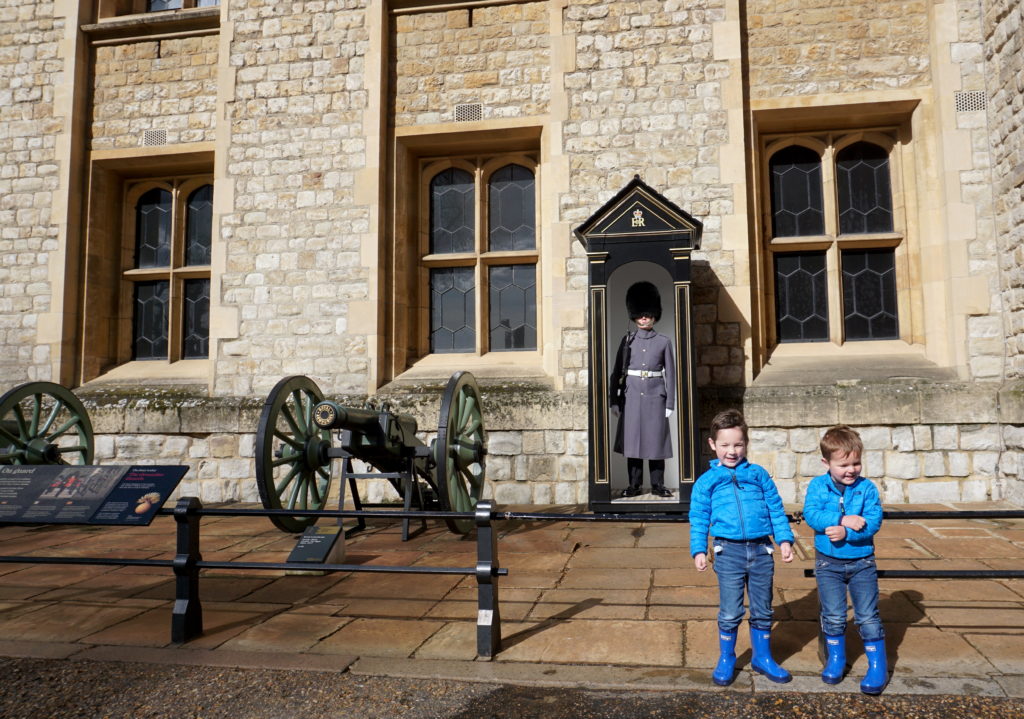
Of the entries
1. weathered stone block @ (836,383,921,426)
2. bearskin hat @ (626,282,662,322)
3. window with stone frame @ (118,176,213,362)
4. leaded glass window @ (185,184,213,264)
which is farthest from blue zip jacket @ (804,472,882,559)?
leaded glass window @ (185,184,213,264)

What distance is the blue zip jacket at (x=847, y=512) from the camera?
7.93 feet

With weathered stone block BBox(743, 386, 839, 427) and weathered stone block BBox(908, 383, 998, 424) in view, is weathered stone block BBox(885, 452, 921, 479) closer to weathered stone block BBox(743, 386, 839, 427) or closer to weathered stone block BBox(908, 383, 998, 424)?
weathered stone block BBox(908, 383, 998, 424)

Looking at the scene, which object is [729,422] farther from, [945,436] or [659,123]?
[659,123]

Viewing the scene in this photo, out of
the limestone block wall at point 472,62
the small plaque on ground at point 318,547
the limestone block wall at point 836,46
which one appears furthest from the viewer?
the limestone block wall at point 472,62

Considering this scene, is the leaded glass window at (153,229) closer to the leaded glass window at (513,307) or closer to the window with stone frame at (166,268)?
the window with stone frame at (166,268)

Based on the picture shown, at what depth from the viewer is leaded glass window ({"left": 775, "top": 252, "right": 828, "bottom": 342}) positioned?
670cm

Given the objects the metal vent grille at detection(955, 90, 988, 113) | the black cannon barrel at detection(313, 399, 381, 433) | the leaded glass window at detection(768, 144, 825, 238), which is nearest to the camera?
the black cannon barrel at detection(313, 399, 381, 433)

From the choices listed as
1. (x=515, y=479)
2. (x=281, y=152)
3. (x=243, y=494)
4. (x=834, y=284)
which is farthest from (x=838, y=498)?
(x=281, y=152)

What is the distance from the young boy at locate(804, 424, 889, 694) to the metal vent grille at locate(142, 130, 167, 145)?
7.50 meters

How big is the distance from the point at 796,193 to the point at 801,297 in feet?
3.33

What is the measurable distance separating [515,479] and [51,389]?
4.03 m

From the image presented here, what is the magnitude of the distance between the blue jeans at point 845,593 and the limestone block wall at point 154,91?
7.32m

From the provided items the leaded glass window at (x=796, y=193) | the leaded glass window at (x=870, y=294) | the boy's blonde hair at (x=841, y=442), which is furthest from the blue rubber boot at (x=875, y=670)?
the leaded glass window at (x=796, y=193)

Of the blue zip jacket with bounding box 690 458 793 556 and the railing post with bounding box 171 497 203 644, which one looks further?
the railing post with bounding box 171 497 203 644
